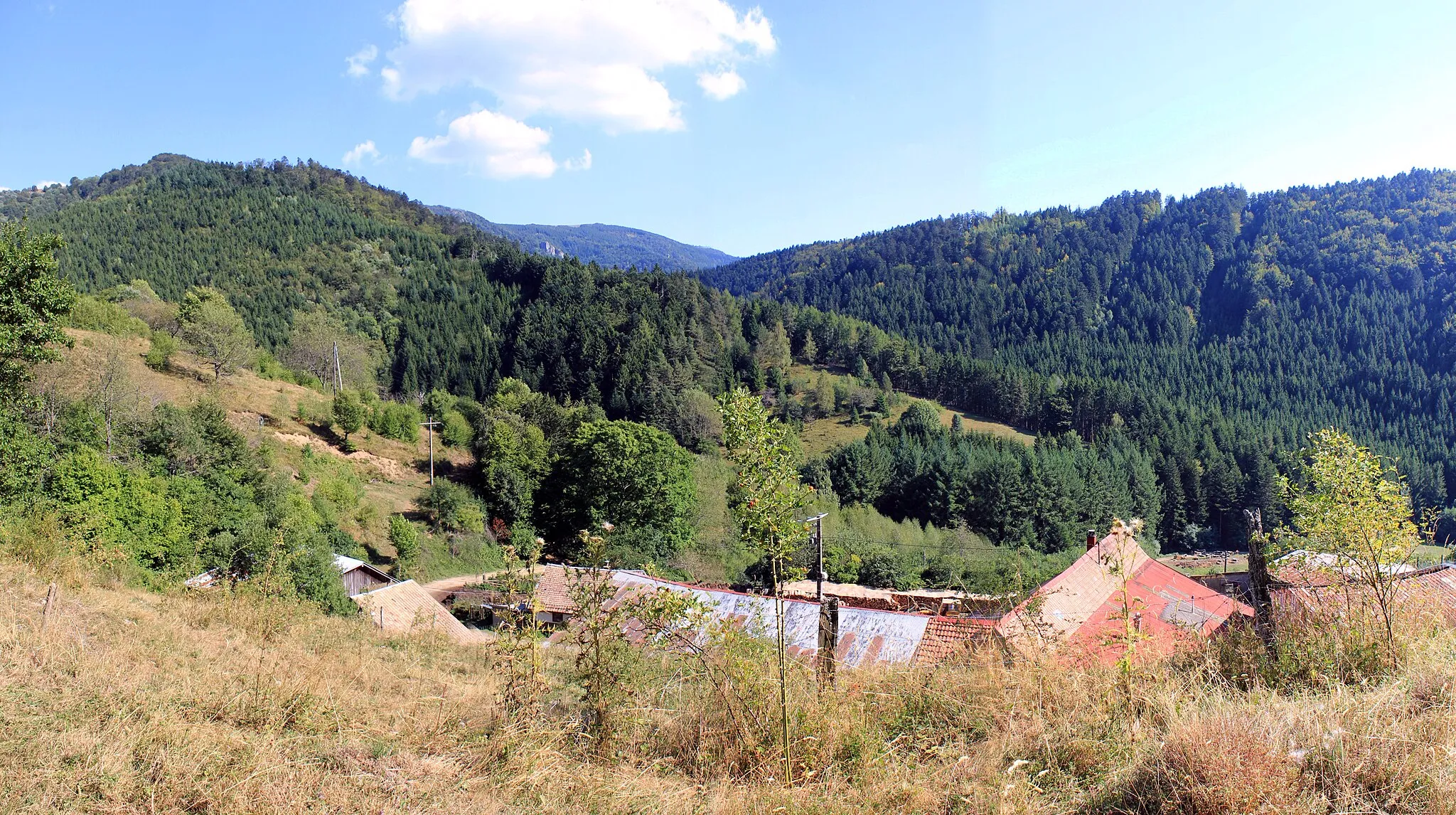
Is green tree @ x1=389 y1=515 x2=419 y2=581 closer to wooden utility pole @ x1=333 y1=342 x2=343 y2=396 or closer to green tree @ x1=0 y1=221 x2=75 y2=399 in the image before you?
green tree @ x1=0 y1=221 x2=75 y2=399

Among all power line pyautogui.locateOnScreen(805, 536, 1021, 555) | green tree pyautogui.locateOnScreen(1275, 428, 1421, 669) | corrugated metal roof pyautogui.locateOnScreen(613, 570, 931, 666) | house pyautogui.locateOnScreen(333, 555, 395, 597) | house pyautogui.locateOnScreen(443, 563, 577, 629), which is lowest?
power line pyautogui.locateOnScreen(805, 536, 1021, 555)

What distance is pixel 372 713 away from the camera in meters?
6.18

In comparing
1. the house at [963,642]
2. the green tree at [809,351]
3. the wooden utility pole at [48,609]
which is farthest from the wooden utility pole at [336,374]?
the house at [963,642]

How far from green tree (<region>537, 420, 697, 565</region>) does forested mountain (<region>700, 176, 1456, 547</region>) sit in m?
54.2

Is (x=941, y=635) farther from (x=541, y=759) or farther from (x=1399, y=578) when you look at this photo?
(x=541, y=759)

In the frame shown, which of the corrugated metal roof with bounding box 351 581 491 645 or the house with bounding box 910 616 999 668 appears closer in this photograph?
the house with bounding box 910 616 999 668

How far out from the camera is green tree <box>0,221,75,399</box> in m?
14.8

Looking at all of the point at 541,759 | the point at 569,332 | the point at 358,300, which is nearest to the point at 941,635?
the point at 541,759

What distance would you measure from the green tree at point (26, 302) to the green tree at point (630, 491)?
2545 centimetres

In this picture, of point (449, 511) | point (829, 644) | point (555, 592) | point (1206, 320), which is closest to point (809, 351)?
point (449, 511)

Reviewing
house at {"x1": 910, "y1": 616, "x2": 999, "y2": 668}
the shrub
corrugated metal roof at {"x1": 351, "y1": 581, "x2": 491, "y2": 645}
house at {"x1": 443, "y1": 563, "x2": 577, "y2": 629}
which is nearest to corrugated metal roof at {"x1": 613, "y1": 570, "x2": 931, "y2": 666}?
house at {"x1": 910, "y1": 616, "x2": 999, "y2": 668}

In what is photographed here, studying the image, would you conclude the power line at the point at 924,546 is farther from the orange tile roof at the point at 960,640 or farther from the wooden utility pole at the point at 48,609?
the wooden utility pole at the point at 48,609

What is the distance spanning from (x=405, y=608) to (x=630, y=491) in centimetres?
1982

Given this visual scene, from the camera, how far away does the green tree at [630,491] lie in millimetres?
40656
